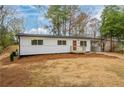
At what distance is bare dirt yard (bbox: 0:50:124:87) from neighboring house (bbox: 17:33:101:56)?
5.65 feet

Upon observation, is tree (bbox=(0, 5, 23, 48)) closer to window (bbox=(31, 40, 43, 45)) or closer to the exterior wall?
the exterior wall

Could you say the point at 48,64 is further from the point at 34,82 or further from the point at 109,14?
the point at 109,14

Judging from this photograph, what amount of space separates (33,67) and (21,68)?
0.30 meters

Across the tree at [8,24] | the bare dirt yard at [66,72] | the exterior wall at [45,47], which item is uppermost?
the tree at [8,24]

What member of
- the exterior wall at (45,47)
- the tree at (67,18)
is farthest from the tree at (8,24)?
the exterior wall at (45,47)

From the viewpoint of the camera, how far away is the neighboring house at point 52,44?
978cm

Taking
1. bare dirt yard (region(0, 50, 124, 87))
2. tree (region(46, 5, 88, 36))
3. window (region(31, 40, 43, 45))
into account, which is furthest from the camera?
window (region(31, 40, 43, 45))

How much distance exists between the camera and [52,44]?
1050 cm

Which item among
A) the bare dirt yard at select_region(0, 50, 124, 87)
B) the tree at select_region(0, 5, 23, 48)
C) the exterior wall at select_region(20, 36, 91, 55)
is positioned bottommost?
the bare dirt yard at select_region(0, 50, 124, 87)

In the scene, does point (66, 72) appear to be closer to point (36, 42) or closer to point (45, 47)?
point (45, 47)

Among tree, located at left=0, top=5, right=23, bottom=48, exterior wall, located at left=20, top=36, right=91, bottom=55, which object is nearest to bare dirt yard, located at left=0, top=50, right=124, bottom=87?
tree, located at left=0, top=5, right=23, bottom=48

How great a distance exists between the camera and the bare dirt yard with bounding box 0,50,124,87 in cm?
675

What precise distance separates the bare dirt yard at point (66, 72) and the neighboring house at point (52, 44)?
5.65 ft

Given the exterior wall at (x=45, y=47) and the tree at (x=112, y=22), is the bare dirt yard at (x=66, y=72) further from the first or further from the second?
the exterior wall at (x=45, y=47)
